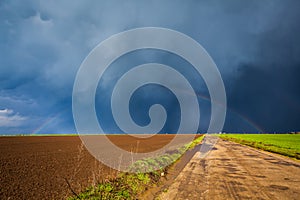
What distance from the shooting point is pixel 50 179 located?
11.7 metres

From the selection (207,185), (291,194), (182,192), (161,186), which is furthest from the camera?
(161,186)

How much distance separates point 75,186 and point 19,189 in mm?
2763

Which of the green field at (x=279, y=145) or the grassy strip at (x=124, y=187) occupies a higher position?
the grassy strip at (x=124, y=187)

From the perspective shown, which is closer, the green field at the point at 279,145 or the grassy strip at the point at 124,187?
the grassy strip at the point at 124,187

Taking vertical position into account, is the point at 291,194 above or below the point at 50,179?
below

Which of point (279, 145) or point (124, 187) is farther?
point (279, 145)

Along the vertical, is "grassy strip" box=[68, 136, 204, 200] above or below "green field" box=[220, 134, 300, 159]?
above

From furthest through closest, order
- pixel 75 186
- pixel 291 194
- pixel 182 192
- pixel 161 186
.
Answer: pixel 75 186 < pixel 161 186 < pixel 182 192 < pixel 291 194

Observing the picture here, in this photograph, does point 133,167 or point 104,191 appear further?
point 133,167

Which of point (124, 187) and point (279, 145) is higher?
point (124, 187)

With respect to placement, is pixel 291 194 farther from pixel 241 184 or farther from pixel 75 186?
pixel 75 186

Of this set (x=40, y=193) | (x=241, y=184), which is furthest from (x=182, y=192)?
(x=40, y=193)

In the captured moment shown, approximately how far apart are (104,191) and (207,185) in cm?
387

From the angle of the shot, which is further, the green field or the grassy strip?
the green field
